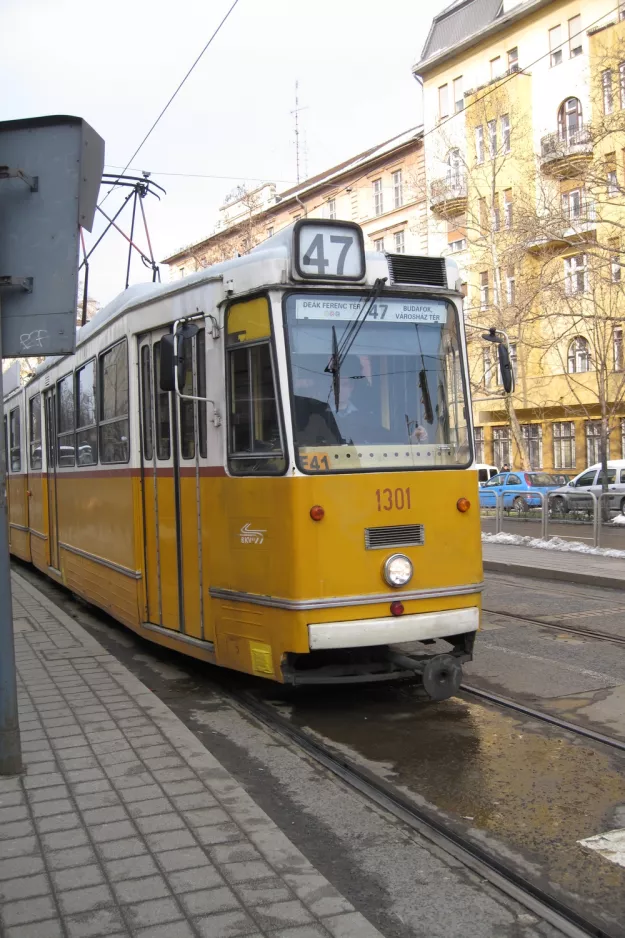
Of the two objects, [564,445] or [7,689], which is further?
[564,445]

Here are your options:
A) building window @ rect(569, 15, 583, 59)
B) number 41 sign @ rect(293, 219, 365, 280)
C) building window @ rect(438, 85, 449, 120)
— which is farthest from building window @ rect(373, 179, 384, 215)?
number 41 sign @ rect(293, 219, 365, 280)

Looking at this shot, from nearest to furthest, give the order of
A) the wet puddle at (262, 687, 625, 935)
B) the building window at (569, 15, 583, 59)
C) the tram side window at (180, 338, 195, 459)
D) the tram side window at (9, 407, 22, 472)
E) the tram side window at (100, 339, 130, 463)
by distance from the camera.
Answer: the wet puddle at (262, 687, 625, 935) → the tram side window at (180, 338, 195, 459) → the tram side window at (100, 339, 130, 463) → the tram side window at (9, 407, 22, 472) → the building window at (569, 15, 583, 59)

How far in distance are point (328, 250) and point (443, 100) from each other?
41826 mm

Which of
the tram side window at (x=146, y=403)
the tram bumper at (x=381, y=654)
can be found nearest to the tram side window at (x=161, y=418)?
the tram side window at (x=146, y=403)

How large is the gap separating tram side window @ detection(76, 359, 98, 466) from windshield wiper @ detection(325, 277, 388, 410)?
3.79 metres

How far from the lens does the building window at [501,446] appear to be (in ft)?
147

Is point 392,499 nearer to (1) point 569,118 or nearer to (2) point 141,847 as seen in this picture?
(2) point 141,847

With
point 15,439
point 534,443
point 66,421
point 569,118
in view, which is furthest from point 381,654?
point 534,443

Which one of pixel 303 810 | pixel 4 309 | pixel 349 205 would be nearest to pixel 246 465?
pixel 4 309

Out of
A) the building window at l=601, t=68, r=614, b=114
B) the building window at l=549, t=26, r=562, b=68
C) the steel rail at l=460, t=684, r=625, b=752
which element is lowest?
the steel rail at l=460, t=684, r=625, b=752

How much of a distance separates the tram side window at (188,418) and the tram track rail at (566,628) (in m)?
4.35

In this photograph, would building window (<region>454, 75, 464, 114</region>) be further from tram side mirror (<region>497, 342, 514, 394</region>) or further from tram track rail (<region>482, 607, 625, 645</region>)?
tram side mirror (<region>497, 342, 514, 394</region>)

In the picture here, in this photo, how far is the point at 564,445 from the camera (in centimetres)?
4116

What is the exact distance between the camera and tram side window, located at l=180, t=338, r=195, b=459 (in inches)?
279
